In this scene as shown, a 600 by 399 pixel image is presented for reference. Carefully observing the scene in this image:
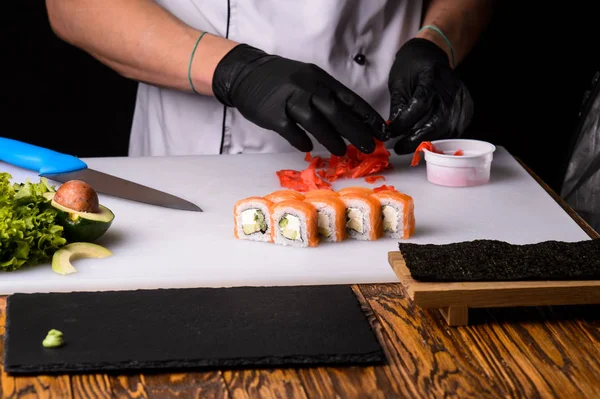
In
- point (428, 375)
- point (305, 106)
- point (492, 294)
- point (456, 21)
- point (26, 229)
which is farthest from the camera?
point (456, 21)

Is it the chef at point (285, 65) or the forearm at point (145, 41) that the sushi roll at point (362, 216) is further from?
the forearm at point (145, 41)

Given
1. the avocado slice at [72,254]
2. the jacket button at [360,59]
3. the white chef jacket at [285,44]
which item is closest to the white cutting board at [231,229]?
the avocado slice at [72,254]

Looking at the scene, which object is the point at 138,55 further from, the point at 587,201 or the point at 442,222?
the point at 587,201

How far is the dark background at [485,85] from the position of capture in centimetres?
411

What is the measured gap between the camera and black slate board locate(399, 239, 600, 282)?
151 centimetres

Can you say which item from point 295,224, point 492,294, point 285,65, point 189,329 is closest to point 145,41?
point 285,65

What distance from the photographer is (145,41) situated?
272cm

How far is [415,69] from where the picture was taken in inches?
100

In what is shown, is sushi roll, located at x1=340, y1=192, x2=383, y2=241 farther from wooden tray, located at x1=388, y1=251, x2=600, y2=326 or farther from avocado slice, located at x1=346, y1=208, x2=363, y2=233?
wooden tray, located at x1=388, y1=251, x2=600, y2=326

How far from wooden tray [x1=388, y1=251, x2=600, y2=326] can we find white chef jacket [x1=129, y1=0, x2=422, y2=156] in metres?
1.35

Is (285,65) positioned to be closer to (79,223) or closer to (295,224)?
(295,224)

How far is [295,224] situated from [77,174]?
0.76 metres

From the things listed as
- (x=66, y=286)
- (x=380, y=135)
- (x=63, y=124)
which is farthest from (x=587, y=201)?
(x=63, y=124)

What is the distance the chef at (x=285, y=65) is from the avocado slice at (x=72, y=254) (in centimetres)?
73
